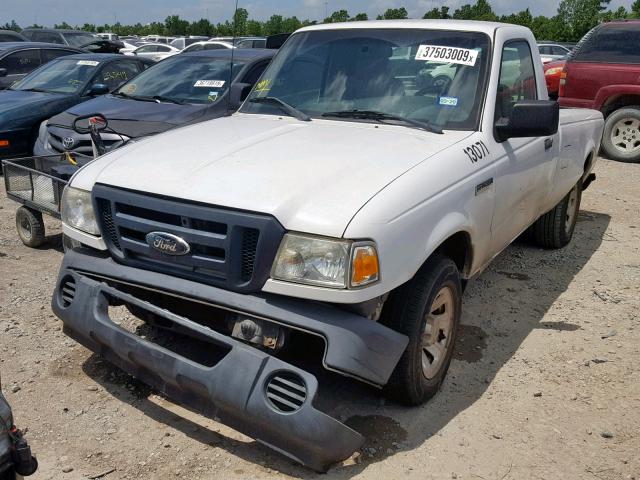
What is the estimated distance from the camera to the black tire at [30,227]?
239 inches

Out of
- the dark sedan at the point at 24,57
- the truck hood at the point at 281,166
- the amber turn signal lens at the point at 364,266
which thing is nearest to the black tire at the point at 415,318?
the amber turn signal lens at the point at 364,266

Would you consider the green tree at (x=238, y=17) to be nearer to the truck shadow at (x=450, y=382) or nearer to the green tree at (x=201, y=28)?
the truck shadow at (x=450, y=382)

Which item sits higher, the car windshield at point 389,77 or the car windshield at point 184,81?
the car windshield at point 389,77

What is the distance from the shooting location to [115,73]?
9680 millimetres

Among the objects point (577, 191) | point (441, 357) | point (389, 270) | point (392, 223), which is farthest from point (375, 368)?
point (577, 191)

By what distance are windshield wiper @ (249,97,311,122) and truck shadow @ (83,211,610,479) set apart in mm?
1530

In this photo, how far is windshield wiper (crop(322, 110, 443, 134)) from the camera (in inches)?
157

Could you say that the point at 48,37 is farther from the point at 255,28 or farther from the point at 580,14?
the point at 580,14

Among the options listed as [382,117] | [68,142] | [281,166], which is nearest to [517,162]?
[382,117]

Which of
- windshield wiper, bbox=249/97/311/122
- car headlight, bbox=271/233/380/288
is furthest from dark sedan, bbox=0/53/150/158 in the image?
car headlight, bbox=271/233/380/288

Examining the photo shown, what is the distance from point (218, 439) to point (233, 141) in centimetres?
155

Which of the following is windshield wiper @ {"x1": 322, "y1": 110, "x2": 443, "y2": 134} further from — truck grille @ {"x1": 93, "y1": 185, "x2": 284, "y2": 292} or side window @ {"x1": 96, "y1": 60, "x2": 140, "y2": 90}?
side window @ {"x1": 96, "y1": 60, "x2": 140, "y2": 90}

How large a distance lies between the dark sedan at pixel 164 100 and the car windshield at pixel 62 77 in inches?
63.7

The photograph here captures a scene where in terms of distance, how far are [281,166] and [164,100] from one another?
183 inches
